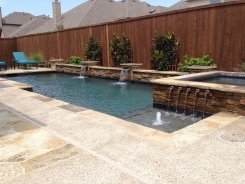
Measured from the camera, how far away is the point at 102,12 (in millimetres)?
24500

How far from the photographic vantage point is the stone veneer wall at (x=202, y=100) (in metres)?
4.57

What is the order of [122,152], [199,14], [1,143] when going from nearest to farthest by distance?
[122,152] < [1,143] < [199,14]

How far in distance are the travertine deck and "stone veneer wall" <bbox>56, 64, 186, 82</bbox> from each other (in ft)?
15.0

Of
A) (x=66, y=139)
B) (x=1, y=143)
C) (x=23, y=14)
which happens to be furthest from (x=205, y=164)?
(x=23, y=14)

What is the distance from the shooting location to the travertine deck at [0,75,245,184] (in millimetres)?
2568

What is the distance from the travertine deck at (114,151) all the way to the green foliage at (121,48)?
7.08 m

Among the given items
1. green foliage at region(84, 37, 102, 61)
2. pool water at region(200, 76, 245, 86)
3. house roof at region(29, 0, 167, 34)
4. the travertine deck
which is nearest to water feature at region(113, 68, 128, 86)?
green foliage at region(84, 37, 102, 61)

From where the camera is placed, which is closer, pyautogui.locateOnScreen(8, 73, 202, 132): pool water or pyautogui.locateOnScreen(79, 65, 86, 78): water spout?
pyautogui.locateOnScreen(8, 73, 202, 132): pool water

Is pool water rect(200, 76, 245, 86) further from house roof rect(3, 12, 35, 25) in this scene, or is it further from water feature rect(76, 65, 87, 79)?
house roof rect(3, 12, 35, 25)

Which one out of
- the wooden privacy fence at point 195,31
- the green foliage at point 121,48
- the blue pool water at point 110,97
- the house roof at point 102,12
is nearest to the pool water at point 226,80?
the wooden privacy fence at point 195,31

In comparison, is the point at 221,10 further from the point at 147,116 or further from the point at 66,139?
the point at 66,139

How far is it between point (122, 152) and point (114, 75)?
811 cm

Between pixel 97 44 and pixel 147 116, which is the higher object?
pixel 97 44

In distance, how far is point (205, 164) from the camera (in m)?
2.76
